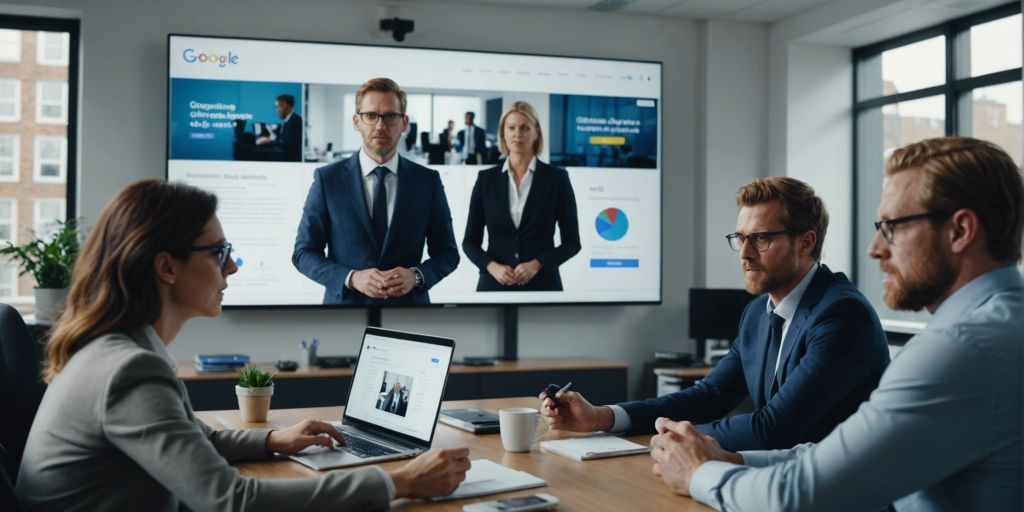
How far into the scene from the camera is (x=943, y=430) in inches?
54.6

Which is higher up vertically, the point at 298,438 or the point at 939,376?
the point at 939,376

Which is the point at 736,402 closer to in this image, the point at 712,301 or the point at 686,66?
the point at 712,301

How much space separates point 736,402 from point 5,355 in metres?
1.95

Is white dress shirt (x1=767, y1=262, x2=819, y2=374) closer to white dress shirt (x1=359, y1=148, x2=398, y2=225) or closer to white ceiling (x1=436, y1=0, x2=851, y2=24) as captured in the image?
white dress shirt (x1=359, y1=148, x2=398, y2=225)

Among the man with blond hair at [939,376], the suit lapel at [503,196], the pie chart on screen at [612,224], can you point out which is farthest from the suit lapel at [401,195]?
the man with blond hair at [939,376]

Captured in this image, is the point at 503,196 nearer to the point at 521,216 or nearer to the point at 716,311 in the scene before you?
the point at 521,216

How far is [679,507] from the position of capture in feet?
5.41

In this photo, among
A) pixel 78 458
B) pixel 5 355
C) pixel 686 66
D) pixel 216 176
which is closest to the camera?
pixel 78 458

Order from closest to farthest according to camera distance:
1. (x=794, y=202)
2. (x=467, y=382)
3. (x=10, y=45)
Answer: (x=794, y=202) < (x=467, y=382) < (x=10, y=45)

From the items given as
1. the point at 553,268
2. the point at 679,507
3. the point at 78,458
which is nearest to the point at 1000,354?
the point at 679,507

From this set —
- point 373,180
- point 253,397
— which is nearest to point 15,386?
point 253,397

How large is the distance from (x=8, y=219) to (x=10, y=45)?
3.06 feet

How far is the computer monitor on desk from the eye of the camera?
5164 mm

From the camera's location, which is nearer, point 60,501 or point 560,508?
point 60,501
